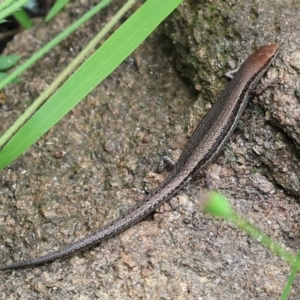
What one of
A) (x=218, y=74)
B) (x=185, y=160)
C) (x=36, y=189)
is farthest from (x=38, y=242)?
(x=218, y=74)

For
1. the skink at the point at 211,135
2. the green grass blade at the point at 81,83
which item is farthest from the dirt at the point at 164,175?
the green grass blade at the point at 81,83

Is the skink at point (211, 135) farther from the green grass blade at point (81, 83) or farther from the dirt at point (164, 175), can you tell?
the green grass blade at point (81, 83)

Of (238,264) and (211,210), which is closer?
(211,210)

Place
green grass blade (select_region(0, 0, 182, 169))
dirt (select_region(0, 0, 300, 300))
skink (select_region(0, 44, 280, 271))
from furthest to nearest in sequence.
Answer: skink (select_region(0, 44, 280, 271))
dirt (select_region(0, 0, 300, 300))
green grass blade (select_region(0, 0, 182, 169))

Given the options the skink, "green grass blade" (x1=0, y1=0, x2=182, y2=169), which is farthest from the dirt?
"green grass blade" (x1=0, y1=0, x2=182, y2=169)

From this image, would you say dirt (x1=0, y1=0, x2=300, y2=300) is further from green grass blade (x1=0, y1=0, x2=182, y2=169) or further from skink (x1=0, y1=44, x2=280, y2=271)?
green grass blade (x1=0, y1=0, x2=182, y2=169)

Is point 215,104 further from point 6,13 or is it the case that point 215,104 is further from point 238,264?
point 6,13
